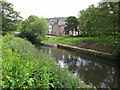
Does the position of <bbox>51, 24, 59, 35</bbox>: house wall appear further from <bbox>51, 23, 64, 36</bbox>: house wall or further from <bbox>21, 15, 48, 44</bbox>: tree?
<bbox>21, 15, 48, 44</bbox>: tree

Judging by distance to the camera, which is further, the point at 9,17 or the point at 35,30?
the point at 35,30

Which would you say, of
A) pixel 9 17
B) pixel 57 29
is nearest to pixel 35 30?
pixel 9 17

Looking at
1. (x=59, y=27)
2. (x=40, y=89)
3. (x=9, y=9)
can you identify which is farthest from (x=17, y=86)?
(x=59, y=27)

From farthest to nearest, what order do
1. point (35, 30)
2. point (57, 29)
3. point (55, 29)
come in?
point (55, 29) → point (57, 29) → point (35, 30)

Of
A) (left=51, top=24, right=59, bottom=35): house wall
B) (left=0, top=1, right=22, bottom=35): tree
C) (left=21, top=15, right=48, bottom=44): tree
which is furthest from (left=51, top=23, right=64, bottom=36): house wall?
(left=0, top=1, right=22, bottom=35): tree

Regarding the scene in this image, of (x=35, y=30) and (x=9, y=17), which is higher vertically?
(x=9, y=17)

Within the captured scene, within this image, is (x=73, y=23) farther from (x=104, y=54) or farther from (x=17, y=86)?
(x=17, y=86)

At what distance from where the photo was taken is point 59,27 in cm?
4147

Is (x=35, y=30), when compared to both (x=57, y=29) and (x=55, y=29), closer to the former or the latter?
(x=57, y=29)

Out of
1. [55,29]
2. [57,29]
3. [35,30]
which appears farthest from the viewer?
[55,29]

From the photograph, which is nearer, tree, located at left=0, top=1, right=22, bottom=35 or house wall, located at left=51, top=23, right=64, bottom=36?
tree, located at left=0, top=1, right=22, bottom=35

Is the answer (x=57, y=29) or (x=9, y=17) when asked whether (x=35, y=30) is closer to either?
(x=9, y=17)

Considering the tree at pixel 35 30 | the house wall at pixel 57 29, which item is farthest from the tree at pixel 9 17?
the house wall at pixel 57 29

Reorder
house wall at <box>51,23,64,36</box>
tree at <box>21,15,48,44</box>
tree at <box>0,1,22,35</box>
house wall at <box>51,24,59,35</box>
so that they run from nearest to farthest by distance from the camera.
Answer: tree at <box>0,1,22,35</box> < tree at <box>21,15,48,44</box> < house wall at <box>51,23,64,36</box> < house wall at <box>51,24,59,35</box>
